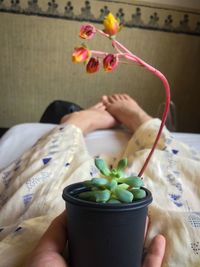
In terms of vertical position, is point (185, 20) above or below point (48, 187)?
above

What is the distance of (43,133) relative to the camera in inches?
41.9

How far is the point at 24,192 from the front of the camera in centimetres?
58

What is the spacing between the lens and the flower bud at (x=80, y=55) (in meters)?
0.28

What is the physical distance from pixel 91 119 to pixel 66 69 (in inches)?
26.6

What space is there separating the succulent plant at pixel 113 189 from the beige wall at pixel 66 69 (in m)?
1.37

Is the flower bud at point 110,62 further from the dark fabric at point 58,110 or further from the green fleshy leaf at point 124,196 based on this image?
the dark fabric at point 58,110

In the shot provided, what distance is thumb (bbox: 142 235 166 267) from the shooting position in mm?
374

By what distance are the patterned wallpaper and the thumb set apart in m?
1.38

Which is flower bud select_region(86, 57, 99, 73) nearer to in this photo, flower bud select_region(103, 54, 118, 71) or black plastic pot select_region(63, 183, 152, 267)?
flower bud select_region(103, 54, 118, 71)

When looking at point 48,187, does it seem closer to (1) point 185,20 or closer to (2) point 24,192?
(2) point 24,192

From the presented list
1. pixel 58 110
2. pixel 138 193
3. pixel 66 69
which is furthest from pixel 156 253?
pixel 66 69

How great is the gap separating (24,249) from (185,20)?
152 centimetres

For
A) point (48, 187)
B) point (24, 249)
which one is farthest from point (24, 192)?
point (24, 249)

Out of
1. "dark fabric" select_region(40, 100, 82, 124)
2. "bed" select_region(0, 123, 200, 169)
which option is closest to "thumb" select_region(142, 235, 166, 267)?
"bed" select_region(0, 123, 200, 169)
